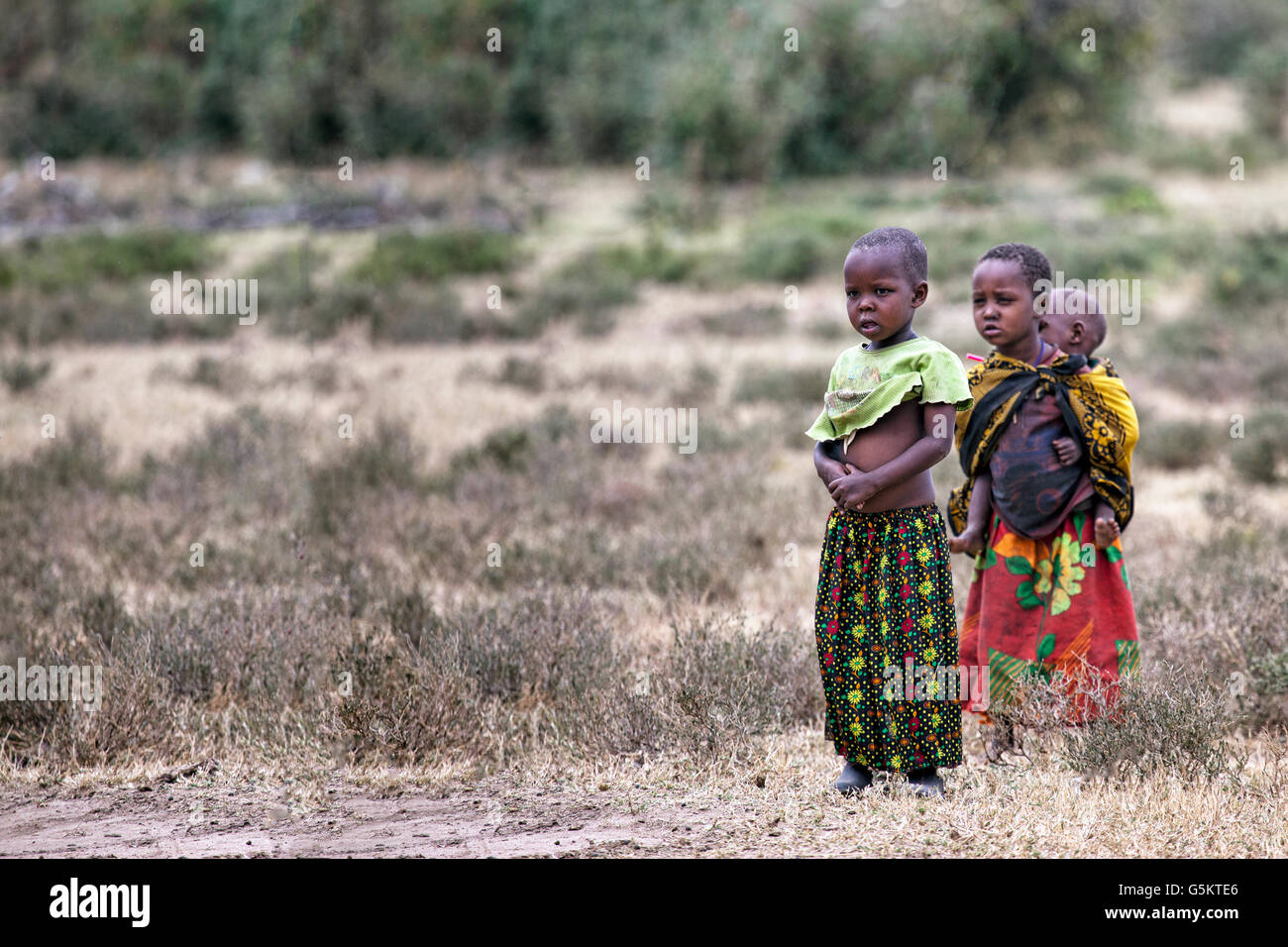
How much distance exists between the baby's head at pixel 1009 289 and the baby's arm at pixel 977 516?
0.46 metres

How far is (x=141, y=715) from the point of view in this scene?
4.62 metres

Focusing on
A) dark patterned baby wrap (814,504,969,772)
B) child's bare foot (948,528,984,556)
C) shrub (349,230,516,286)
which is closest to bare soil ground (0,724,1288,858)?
dark patterned baby wrap (814,504,969,772)

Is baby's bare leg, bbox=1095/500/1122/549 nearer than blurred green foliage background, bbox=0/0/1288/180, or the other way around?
baby's bare leg, bbox=1095/500/1122/549

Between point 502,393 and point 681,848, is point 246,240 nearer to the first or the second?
point 502,393

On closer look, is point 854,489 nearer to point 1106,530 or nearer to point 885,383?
point 885,383

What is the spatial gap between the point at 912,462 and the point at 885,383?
0.78ft

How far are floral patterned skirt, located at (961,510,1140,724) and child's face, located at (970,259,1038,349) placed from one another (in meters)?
0.60

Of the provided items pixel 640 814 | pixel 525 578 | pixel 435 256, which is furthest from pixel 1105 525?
pixel 435 256

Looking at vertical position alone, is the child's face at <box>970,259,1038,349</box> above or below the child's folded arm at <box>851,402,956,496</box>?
above

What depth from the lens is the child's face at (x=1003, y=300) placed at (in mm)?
4102

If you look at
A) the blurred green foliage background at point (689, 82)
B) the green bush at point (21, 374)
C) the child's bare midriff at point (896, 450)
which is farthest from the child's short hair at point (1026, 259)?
the blurred green foliage background at point (689, 82)

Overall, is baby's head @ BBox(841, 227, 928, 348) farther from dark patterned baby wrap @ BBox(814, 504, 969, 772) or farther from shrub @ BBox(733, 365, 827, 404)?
shrub @ BBox(733, 365, 827, 404)

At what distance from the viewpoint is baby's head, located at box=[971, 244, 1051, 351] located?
4102 millimetres
